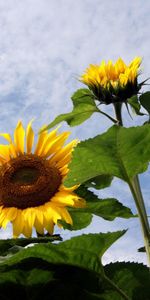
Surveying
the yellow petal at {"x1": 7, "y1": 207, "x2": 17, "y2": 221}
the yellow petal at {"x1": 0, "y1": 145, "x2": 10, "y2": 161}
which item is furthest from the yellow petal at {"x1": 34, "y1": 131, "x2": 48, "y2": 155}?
the yellow petal at {"x1": 7, "y1": 207, "x2": 17, "y2": 221}

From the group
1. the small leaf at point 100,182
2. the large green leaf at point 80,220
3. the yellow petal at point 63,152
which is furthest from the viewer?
the yellow petal at point 63,152

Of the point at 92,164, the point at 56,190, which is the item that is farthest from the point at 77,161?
the point at 56,190

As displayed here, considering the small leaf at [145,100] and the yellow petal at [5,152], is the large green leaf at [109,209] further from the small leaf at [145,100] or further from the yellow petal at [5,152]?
the yellow petal at [5,152]

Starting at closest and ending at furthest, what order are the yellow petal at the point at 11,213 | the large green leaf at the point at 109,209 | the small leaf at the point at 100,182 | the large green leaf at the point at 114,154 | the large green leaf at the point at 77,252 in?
the large green leaf at the point at 77,252 < the large green leaf at the point at 114,154 < the large green leaf at the point at 109,209 < the small leaf at the point at 100,182 < the yellow petal at the point at 11,213

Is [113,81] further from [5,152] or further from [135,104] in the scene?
[5,152]

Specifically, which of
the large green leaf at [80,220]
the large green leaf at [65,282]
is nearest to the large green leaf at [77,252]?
the large green leaf at [65,282]

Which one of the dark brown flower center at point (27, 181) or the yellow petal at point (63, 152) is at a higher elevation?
the yellow petal at point (63, 152)

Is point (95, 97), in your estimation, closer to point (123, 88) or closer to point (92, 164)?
point (123, 88)

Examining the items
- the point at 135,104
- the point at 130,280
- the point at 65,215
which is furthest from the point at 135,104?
the point at 130,280
